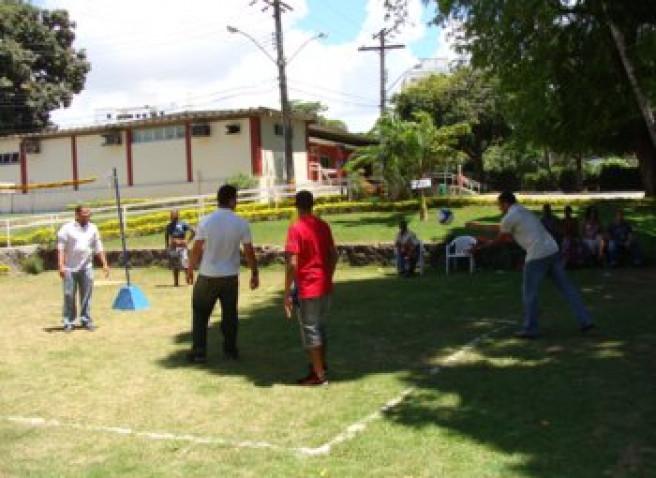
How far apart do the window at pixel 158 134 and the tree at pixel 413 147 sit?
1467 cm

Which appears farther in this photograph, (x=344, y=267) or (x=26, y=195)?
(x=26, y=195)

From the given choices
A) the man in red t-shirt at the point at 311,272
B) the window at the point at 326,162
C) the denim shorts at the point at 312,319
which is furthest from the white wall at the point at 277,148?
the denim shorts at the point at 312,319

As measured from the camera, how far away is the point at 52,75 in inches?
2117

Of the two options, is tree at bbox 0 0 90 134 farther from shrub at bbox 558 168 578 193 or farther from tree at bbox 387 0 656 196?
tree at bbox 387 0 656 196

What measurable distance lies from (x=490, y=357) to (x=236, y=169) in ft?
98.2

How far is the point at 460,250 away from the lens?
1633cm

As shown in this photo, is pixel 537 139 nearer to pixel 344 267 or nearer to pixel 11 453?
pixel 344 267

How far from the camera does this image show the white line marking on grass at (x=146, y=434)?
233 inches

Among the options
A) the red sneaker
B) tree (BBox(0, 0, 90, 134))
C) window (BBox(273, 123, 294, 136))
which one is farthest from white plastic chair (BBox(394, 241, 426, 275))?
tree (BBox(0, 0, 90, 134))

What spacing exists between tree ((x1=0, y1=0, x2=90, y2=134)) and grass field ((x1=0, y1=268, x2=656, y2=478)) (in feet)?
140

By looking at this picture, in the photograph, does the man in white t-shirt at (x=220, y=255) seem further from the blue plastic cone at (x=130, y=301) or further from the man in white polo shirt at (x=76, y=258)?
the blue plastic cone at (x=130, y=301)

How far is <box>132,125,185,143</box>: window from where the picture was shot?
38625 millimetres

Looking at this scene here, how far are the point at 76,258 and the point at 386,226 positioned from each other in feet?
40.7

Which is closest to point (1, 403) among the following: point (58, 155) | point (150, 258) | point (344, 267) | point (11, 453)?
point (11, 453)
